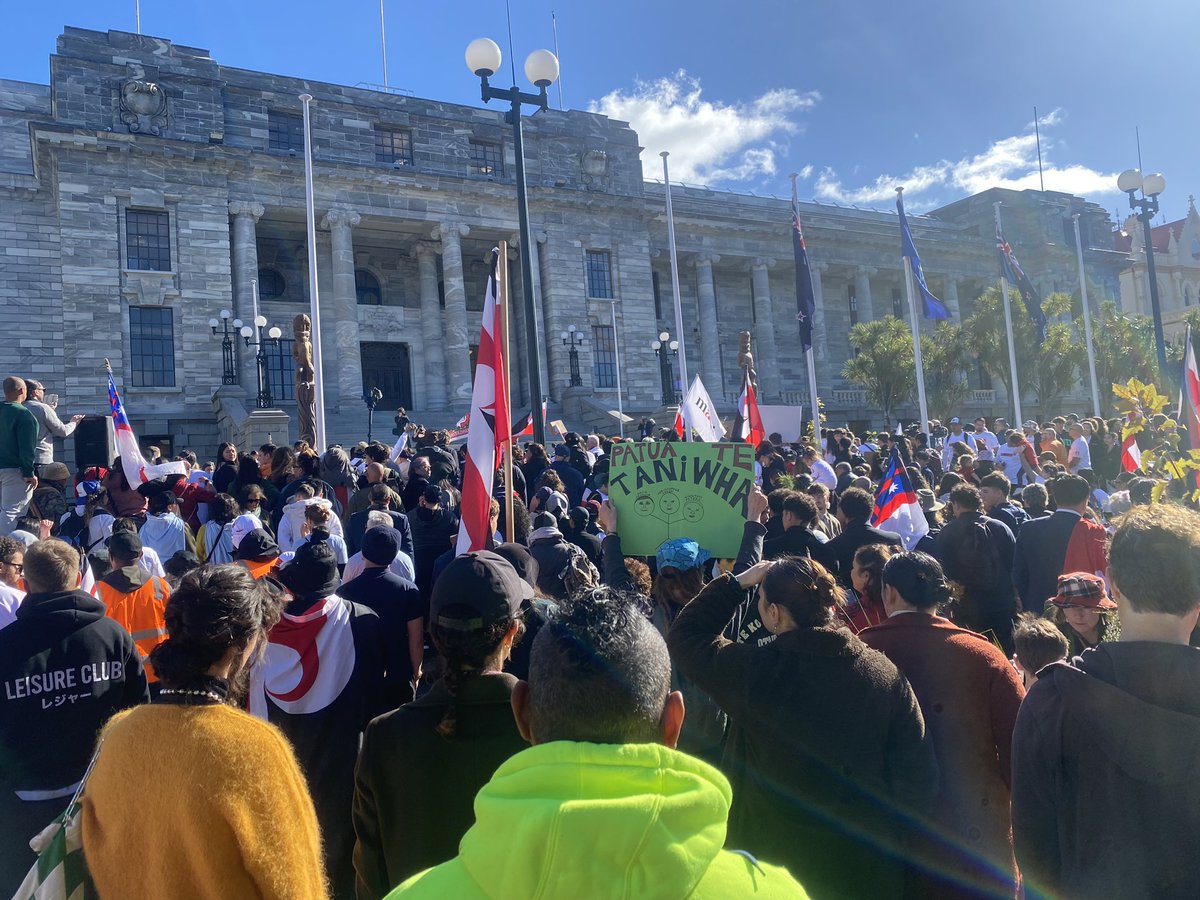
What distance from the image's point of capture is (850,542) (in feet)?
19.7

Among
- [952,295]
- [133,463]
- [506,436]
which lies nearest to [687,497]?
[506,436]

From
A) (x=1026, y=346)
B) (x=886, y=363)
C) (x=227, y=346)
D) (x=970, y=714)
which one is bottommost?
(x=970, y=714)

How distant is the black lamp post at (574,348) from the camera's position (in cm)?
3212

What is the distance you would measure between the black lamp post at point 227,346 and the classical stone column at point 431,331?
719 centimetres

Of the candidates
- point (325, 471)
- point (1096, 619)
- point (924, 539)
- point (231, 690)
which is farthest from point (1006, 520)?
point (325, 471)

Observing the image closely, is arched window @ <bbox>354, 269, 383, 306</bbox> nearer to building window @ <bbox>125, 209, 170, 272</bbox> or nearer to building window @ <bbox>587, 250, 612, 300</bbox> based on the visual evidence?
building window @ <bbox>125, 209, 170, 272</bbox>

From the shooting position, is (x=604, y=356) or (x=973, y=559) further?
(x=604, y=356)

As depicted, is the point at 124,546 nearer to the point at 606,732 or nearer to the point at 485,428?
the point at 485,428

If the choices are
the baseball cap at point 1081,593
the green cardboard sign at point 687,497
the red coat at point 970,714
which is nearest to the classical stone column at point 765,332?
the green cardboard sign at point 687,497

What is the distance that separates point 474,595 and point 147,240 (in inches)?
1151

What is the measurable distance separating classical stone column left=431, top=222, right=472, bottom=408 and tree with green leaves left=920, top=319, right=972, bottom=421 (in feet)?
61.9

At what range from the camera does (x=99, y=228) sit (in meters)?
26.6

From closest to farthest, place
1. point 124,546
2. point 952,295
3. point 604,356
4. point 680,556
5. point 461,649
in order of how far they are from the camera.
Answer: point 461,649 → point 680,556 → point 124,546 → point 604,356 → point 952,295

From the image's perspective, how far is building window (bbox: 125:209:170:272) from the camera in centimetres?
2731
